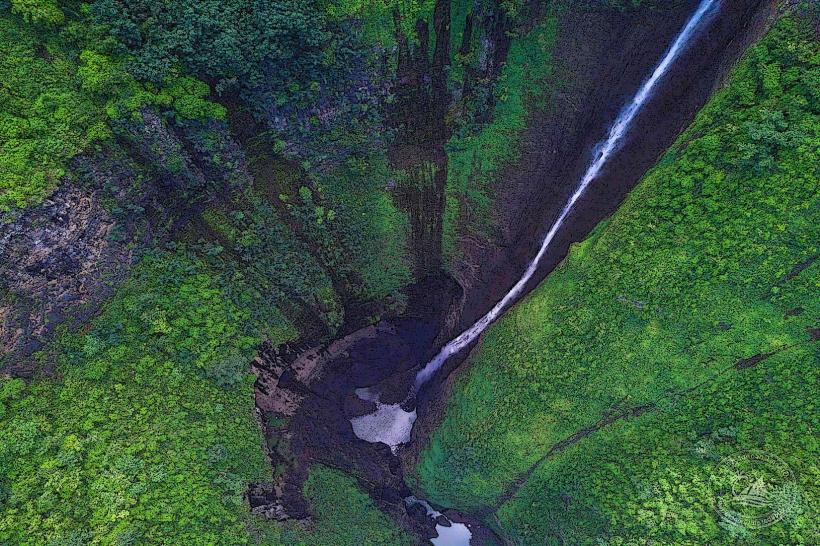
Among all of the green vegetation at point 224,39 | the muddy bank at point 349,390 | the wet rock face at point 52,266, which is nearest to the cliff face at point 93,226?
the wet rock face at point 52,266

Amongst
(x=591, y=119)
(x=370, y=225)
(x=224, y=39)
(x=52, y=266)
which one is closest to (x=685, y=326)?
(x=591, y=119)

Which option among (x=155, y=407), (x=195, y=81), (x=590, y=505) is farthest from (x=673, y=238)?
(x=155, y=407)

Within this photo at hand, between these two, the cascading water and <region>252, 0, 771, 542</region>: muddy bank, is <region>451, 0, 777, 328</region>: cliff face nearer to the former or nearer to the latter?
<region>252, 0, 771, 542</region>: muddy bank

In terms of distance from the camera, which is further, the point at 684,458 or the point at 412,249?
the point at 412,249

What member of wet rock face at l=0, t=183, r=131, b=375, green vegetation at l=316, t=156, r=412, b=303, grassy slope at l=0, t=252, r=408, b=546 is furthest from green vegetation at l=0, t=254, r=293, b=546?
green vegetation at l=316, t=156, r=412, b=303

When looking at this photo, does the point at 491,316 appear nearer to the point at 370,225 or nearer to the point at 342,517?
the point at 370,225

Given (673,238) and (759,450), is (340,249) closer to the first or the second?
(673,238)
